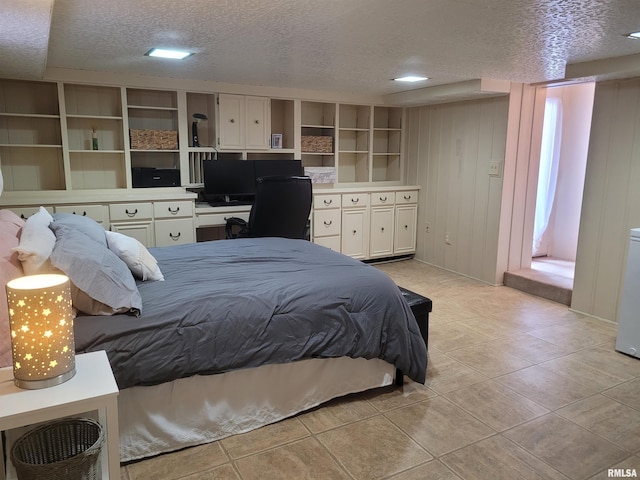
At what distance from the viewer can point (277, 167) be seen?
16.5 ft

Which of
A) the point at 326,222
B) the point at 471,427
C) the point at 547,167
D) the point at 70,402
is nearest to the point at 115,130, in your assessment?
the point at 326,222

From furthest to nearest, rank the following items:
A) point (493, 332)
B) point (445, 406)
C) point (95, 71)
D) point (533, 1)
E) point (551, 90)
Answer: point (551, 90)
point (95, 71)
point (493, 332)
point (445, 406)
point (533, 1)

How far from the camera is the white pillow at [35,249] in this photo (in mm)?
1809

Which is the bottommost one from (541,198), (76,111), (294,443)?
(294,443)

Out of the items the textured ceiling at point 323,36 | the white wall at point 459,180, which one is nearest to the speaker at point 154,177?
the textured ceiling at point 323,36

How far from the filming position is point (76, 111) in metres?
4.38

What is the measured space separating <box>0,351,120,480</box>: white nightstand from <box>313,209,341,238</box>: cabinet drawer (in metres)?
3.74

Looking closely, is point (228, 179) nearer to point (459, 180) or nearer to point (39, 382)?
A: point (459, 180)

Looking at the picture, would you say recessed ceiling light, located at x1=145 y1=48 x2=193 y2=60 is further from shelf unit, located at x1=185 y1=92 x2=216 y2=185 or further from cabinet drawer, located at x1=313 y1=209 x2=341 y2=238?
cabinet drawer, located at x1=313 y1=209 x2=341 y2=238

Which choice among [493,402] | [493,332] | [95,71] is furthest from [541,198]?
[95,71]

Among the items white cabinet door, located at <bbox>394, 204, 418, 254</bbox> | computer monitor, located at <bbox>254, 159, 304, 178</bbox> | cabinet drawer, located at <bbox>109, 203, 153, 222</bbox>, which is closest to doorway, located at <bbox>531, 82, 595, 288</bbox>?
white cabinet door, located at <bbox>394, 204, 418, 254</bbox>

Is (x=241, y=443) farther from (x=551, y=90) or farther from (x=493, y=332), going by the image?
(x=551, y=90)

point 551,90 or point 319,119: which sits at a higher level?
point 551,90

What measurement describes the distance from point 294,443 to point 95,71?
3.61 metres
